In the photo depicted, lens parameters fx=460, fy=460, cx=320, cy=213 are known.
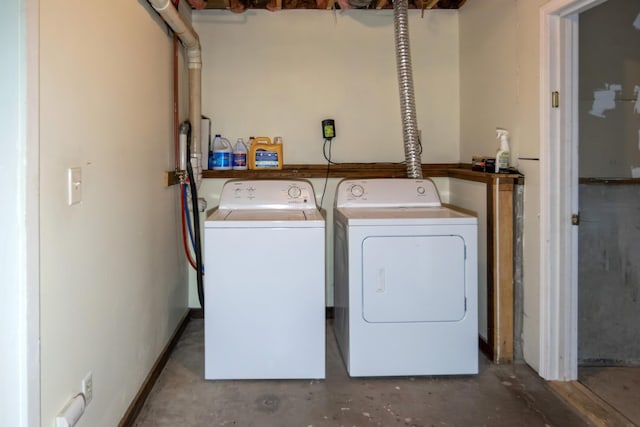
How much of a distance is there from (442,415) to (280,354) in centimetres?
81

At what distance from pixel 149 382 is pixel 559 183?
2181mm

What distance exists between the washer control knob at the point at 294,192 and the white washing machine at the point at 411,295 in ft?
2.16

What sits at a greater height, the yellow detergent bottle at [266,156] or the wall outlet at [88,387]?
Answer: the yellow detergent bottle at [266,156]

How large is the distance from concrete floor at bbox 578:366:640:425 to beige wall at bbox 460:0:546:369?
1.00 ft

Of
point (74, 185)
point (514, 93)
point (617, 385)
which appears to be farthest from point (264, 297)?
point (617, 385)

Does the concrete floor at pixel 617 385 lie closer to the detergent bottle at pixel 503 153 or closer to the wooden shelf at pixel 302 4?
the detergent bottle at pixel 503 153

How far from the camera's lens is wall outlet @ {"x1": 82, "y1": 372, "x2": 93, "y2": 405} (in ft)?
5.02

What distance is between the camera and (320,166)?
3244 millimetres

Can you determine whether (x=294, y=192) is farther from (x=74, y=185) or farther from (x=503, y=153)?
(x=74, y=185)

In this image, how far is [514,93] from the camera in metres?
2.51

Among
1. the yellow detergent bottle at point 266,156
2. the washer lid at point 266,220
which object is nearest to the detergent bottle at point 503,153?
the washer lid at point 266,220

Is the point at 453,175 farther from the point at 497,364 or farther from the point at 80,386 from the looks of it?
the point at 80,386

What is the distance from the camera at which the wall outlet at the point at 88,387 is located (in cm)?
153

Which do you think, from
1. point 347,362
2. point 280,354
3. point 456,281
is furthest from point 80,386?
point 456,281
